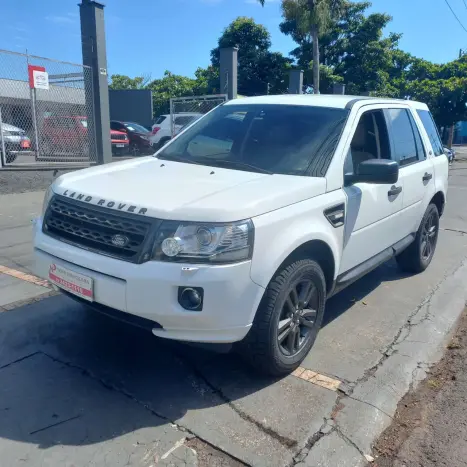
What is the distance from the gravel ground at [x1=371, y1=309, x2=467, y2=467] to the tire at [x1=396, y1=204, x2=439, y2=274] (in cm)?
207

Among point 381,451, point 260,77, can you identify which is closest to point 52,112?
point 381,451

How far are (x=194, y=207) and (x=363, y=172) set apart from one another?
155 centimetres

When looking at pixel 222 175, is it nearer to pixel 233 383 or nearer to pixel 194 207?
pixel 194 207

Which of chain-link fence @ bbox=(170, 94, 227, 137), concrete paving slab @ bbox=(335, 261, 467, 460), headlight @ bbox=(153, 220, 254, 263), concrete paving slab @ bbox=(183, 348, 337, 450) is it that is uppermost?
chain-link fence @ bbox=(170, 94, 227, 137)

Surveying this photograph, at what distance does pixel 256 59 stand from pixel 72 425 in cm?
3474

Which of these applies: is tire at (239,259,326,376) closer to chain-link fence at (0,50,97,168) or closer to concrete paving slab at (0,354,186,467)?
concrete paving slab at (0,354,186,467)

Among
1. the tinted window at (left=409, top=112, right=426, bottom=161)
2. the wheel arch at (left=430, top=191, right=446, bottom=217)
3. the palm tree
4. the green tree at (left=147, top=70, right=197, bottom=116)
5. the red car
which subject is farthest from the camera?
the green tree at (left=147, top=70, right=197, bottom=116)

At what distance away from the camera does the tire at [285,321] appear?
2.96 m

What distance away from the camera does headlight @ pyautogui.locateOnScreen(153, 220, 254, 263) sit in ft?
8.75

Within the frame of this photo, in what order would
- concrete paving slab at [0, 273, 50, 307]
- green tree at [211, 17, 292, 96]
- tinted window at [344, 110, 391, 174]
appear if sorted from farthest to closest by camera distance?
green tree at [211, 17, 292, 96], concrete paving slab at [0, 273, 50, 307], tinted window at [344, 110, 391, 174]

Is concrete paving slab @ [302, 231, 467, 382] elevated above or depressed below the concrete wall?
below

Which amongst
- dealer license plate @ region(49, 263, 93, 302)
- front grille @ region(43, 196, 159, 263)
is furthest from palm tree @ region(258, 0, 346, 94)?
dealer license plate @ region(49, 263, 93, 302)

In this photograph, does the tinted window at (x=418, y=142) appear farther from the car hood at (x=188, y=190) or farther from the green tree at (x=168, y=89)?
the green tree at (x=168, y=89)

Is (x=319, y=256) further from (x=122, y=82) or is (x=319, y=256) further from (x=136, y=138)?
(x=122, y=82)
